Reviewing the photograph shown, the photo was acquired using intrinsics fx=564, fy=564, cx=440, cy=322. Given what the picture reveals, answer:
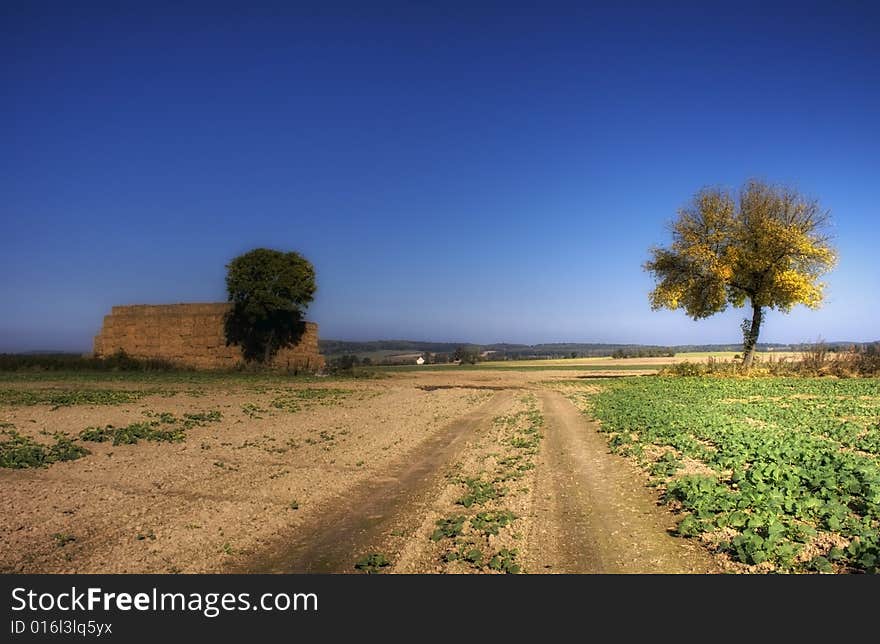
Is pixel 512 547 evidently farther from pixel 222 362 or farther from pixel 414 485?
pixel 222 362

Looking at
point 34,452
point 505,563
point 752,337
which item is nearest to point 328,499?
point 505,563

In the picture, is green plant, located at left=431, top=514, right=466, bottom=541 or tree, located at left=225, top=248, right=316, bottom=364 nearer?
green plant, located at left=431, top=514, right=466, bottom=541

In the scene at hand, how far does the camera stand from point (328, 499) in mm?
8375

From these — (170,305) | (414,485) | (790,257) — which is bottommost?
(414,485)

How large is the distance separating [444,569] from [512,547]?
3.09 feet

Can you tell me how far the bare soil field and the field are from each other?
36 millimetres

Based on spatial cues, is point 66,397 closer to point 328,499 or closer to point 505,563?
point 328,499

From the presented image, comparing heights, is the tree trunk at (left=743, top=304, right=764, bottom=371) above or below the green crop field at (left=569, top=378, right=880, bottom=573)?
above

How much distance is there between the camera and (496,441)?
13.0 metres

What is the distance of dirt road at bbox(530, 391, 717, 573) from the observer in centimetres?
564

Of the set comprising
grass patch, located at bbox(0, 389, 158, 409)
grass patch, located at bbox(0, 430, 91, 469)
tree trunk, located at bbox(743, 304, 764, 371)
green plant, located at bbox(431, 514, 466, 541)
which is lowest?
green plant, located at bbox(431, 514, 466, 541)

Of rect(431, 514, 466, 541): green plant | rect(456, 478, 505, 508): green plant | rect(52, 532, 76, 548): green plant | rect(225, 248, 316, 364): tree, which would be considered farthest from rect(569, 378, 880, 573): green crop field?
rect(225, 248, 316, 364): tree

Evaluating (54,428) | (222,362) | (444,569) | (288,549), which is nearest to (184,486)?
(288,549)

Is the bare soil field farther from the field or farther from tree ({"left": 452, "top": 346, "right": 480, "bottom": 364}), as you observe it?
tree ({"left": 452, "top": 346, "right": 480, "bottom": 364})
